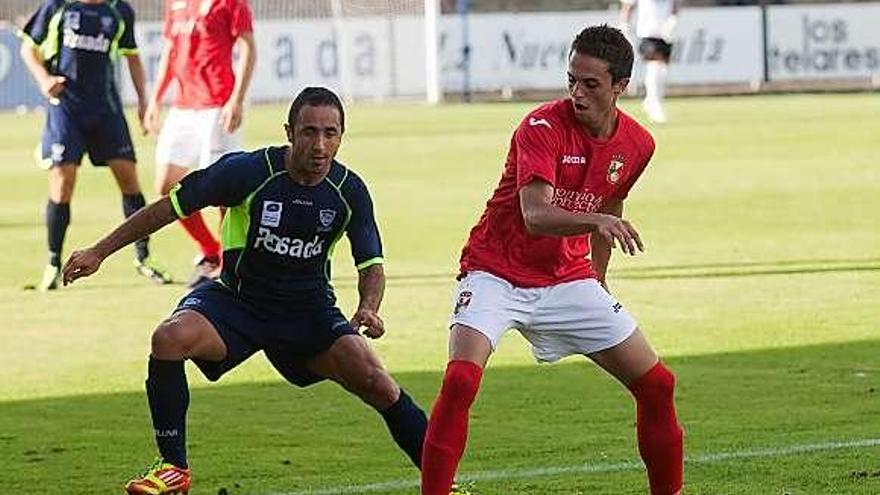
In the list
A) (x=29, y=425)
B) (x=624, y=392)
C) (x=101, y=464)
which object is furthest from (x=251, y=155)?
Answer: (x=624, y=392)

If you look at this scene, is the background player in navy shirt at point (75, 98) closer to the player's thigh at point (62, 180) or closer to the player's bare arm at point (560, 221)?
the player's thigh at point (62, 180)

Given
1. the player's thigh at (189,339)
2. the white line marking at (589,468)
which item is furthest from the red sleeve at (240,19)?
the player's thigh at (189,339)

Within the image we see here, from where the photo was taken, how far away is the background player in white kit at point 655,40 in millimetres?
33250

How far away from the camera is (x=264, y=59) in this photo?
4347cm

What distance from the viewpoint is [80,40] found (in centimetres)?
1561

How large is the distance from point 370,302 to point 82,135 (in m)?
7.98

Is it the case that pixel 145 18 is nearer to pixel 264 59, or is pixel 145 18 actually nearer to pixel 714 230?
pixel 264 59

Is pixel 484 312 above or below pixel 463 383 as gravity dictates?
above

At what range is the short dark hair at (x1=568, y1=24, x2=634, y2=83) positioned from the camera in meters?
7.53

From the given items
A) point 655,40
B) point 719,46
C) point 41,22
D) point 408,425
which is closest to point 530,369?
point 408,425

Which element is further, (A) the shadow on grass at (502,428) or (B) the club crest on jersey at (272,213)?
(A) the shadow on grass at (502,428)

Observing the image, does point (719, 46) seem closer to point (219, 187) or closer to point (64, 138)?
point (64, 138)

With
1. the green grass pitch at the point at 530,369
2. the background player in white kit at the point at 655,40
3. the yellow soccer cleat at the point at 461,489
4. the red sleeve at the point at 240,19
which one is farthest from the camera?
the background player in white kit at the point at 655,40

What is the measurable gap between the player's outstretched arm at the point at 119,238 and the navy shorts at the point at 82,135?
7612 millimetres
